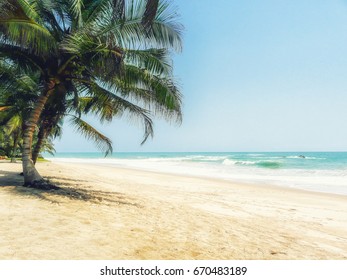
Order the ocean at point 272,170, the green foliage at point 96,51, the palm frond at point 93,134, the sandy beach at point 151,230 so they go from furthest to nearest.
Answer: the ocean at point 272,170 → the palm frond at point 93,134 → the green foliage at point 96,51 → the sandy beach at point 151,230

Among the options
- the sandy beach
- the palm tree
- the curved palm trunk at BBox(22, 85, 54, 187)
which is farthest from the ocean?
the curved palm trunk at BBox(22, 85, 54, 187)

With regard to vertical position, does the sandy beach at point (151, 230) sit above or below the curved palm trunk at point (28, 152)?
below

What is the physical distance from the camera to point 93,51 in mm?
7516

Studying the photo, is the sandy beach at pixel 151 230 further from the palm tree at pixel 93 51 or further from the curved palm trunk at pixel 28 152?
the palm tree at pixel 93 51

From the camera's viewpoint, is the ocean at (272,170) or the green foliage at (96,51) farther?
the ocean at (272,170)

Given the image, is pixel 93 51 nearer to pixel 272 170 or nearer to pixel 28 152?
pixel 28 152

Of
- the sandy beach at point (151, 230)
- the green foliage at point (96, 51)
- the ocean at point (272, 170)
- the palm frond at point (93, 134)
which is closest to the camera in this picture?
the sandy beach at point (151, 230)

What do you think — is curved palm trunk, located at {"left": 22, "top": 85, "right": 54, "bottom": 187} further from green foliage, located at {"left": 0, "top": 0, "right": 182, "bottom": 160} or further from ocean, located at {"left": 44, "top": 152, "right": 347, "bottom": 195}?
ocean, located at {"left": 44, "top": 152, "right": 347, "bottom": 195}

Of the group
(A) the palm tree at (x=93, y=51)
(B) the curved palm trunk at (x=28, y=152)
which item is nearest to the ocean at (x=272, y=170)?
(A) the palm tree at (x=93, y=51)

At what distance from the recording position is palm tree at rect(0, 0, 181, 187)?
703cm

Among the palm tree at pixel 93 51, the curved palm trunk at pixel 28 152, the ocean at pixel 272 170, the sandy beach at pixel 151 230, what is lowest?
the ocean at pixel 272 170

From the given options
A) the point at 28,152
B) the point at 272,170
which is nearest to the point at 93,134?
the point at 28,152

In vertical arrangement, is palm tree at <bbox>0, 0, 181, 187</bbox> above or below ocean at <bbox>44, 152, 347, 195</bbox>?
above

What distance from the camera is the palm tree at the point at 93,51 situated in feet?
23.1
